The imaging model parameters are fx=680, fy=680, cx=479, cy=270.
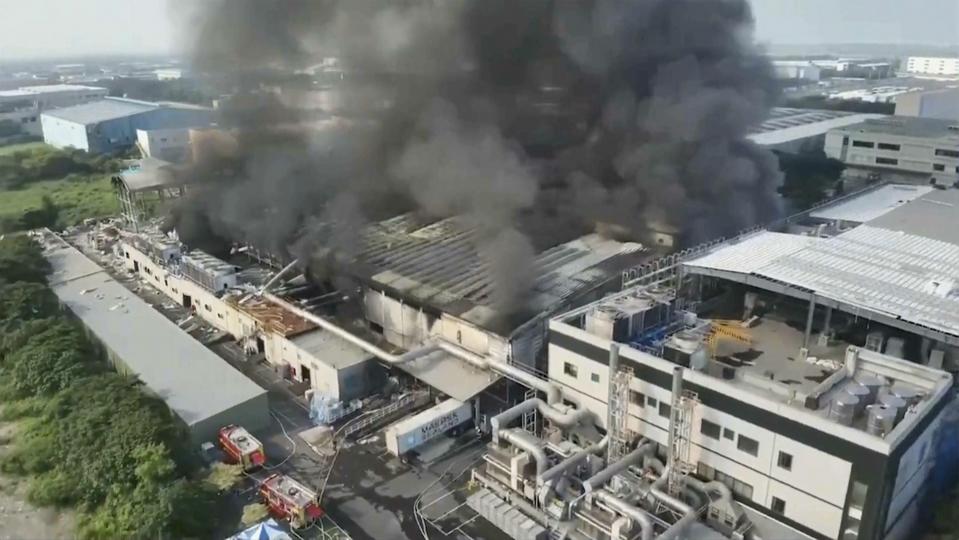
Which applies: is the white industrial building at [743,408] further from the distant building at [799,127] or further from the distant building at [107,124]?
the distant building at [107,124]

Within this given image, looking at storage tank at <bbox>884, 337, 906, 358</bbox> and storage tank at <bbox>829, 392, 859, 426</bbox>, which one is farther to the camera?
storage tank at <bbox>884, 337, 906, 358</bbox>

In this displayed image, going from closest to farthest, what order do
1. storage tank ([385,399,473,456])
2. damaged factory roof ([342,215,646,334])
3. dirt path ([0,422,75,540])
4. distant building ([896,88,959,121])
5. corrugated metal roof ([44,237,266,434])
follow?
dirt path ([0,422,75,540]) → storage tank ([385,399,473,456]) → corrugated metal roof ([44,237,266,434]) → damaged factory roof ([342,215,646,334]) → distant building ([896,88,959,121])

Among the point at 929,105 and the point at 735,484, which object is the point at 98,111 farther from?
the point at 929,105

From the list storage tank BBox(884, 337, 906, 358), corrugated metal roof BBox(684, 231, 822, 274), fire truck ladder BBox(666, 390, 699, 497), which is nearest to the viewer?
fire truck ladder BBox(666, 390, 699, 497)

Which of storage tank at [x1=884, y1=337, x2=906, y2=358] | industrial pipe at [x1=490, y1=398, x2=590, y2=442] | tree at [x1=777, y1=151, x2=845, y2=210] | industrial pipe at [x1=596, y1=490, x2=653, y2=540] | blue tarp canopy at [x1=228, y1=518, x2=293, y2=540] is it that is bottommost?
blue tarp canopy at [x1=228, y1=518, x2=293, y2=540]

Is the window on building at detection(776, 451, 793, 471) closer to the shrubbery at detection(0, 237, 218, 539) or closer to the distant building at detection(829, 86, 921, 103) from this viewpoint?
the shrubbery at detection(0, 237, 218, 539)

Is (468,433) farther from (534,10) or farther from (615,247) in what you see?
(534,10)

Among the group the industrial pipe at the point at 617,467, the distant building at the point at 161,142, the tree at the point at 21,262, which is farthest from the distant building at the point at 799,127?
the distant building at the point at 161,142

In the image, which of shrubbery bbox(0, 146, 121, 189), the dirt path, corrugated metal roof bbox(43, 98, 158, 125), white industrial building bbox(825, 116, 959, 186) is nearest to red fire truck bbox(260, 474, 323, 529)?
the dirt path
